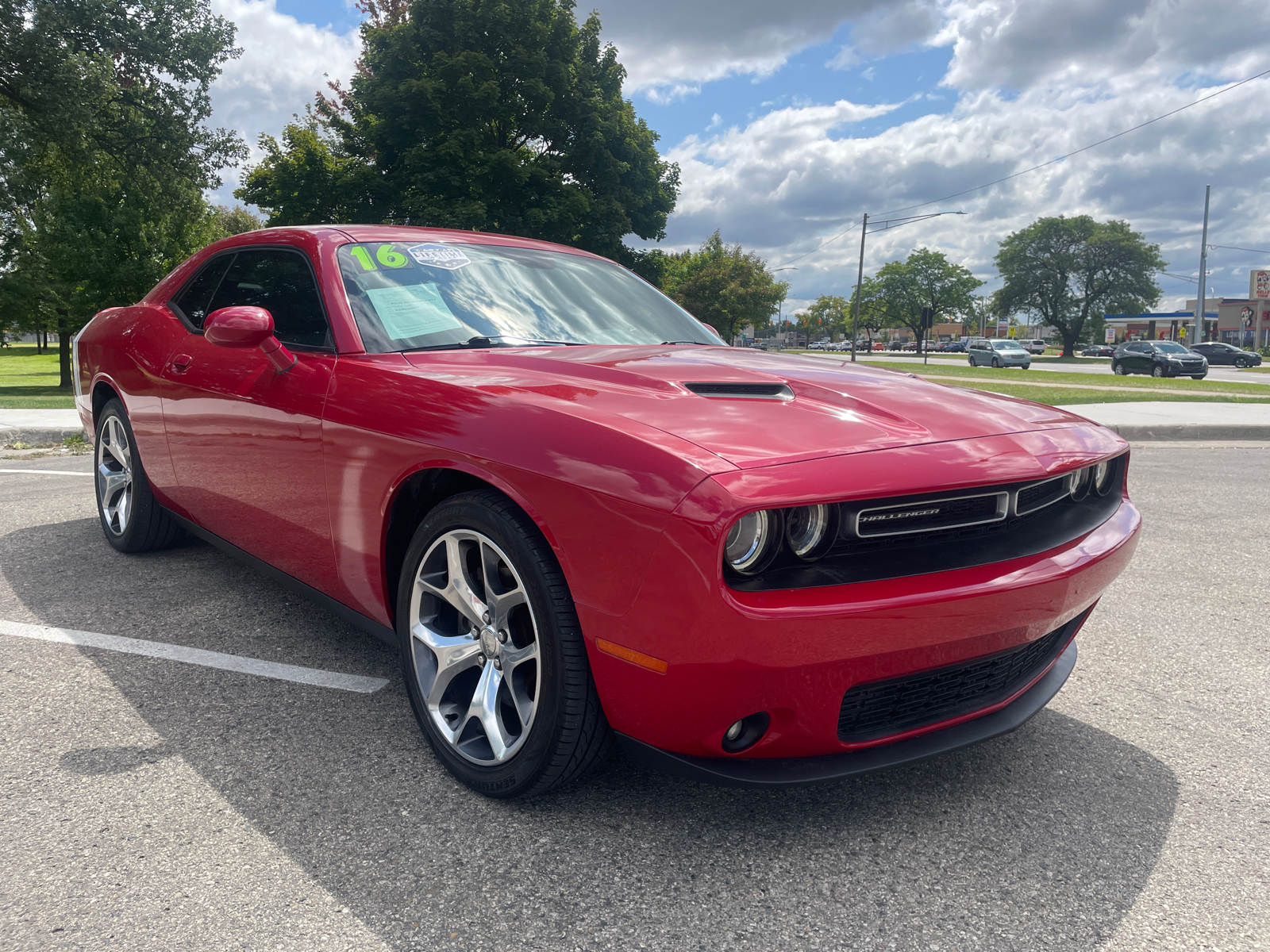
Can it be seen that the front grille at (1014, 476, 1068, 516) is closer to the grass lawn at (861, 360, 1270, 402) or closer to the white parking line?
the white parking line

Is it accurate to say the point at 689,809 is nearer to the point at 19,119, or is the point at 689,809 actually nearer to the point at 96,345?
the point at 96,345

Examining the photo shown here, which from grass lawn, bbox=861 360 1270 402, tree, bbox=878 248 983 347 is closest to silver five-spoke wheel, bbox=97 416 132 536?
grass lawn, bbox=861 360 1270 402

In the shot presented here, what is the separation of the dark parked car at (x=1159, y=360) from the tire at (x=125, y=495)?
122 feet

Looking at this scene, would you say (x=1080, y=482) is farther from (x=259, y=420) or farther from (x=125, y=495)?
(x=125, y=495)

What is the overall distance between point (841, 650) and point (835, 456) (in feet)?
1.25

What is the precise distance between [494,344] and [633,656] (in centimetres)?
131

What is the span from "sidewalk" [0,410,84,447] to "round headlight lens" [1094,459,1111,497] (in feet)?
31.9

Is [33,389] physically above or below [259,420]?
below

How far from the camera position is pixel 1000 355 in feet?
142

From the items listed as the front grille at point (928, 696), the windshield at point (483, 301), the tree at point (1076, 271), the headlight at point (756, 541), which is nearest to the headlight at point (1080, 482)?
the front grille at point (928, 696)

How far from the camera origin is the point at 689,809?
2.12 meters

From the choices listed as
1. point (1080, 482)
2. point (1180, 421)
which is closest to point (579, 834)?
point (1080, 482)

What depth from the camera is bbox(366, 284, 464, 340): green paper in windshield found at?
8.82 ft

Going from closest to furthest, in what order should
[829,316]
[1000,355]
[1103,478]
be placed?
[1103,478] < [1000,355] < [829,316]
